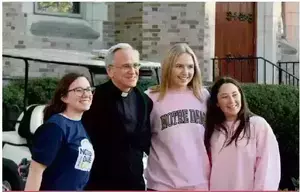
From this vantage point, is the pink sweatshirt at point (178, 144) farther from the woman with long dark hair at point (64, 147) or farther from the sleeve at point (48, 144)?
the sleeve at point (48, 144)

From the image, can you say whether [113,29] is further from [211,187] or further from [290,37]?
[211,187]

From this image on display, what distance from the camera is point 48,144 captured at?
11.8 ft

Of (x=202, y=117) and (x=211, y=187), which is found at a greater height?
(x=202, y=117)

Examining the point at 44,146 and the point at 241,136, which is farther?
the point at 241,136

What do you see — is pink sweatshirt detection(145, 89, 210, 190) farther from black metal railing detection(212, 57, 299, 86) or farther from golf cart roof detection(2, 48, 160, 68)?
black metal railing detection(212, 57, 299, 86)

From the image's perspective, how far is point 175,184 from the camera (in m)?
3.94

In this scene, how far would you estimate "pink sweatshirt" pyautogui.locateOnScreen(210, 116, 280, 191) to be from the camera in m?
3.88

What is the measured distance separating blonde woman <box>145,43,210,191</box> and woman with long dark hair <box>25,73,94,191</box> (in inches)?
16.8

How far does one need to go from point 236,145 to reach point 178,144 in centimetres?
30

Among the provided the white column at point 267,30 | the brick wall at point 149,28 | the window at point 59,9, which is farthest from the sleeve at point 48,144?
the white column at point 267,30

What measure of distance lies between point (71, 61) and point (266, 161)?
2949 millimetres

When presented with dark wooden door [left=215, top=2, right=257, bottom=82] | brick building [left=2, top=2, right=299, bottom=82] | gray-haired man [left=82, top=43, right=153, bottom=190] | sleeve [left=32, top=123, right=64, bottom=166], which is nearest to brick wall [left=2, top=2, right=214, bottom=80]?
brick building [left=2, top=2, right=299, bottom=82]

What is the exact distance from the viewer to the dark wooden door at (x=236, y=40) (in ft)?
37.7

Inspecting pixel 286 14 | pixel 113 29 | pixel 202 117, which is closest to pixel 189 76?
pixel 202 117
